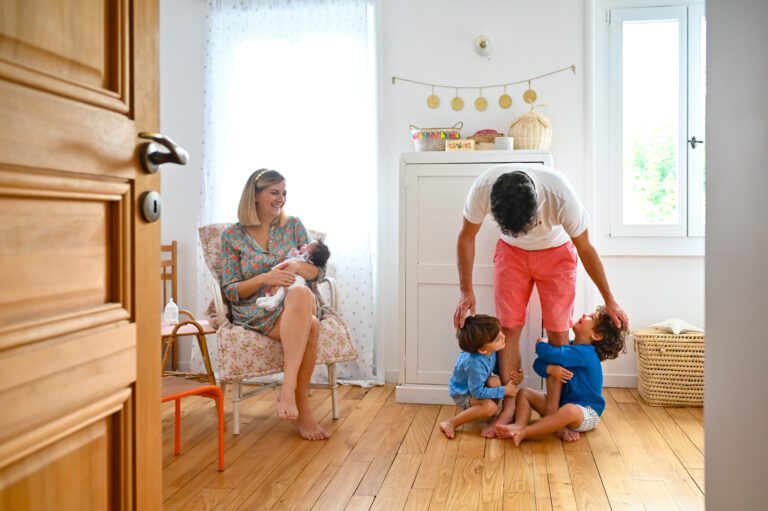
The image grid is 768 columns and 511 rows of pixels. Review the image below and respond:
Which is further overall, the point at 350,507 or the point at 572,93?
the point at 572,93

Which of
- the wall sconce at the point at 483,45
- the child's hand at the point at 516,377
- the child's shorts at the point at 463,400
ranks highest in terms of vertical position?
the wall sconce at the point at 483,45

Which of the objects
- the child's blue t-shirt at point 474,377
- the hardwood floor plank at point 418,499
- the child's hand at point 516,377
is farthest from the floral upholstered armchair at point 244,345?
the hardwood floor plank at point 418,499

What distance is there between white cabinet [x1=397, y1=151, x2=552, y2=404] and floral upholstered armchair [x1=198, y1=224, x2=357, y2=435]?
48 cm

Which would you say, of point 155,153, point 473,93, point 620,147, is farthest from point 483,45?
point 155,153

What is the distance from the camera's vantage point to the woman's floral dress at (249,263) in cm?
326

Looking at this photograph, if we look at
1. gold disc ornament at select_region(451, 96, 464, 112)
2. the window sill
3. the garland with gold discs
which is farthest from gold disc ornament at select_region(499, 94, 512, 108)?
the window sill

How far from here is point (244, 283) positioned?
3.30 meters

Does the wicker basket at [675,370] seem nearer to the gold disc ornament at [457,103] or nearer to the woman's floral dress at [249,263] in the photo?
the gold disc ornament at [457,103]

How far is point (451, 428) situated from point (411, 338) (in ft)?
2.40

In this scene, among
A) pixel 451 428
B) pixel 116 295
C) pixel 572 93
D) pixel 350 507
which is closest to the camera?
pixel 116 295

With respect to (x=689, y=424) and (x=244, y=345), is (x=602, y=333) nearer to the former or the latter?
(x=689, y=424)

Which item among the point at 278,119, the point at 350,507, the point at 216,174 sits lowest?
the point at 350,507

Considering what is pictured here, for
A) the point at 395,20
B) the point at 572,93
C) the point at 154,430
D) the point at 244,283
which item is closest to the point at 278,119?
the point at 395,20

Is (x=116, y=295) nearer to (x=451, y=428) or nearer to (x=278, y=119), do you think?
(x=451, y=428)
